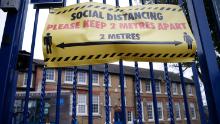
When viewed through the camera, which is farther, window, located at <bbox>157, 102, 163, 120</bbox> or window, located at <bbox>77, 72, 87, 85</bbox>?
window, located at <bbox>157, 102, 163, 120</bbox>

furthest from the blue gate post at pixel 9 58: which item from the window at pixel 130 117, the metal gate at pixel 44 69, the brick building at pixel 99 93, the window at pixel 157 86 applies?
the window at pixel 157 86

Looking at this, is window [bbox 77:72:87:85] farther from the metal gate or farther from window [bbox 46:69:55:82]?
the metal gate

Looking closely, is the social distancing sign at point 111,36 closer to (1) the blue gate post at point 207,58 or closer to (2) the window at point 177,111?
(1) the blue gate post at point 207,58

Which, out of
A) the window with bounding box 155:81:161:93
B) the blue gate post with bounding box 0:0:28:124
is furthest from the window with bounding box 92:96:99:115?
the blue gate post with bounding box 0:0:28:124

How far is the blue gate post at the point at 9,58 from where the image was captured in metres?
2.03

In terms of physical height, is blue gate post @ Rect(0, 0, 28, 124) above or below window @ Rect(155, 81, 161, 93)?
below

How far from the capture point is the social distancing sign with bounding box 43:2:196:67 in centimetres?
220

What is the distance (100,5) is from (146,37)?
56 cm

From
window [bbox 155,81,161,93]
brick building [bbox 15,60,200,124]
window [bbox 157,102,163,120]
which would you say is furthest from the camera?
window [bbox 157,102,163,120]

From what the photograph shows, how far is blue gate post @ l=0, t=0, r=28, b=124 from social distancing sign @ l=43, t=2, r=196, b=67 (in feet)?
0.83

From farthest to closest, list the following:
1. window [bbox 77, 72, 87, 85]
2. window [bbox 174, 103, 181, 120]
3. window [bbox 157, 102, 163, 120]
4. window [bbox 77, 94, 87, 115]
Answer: window [bbox 174, 103, 181, 120], window [bbox 157, 102, 163, 120], window [bbox 77, 72, 87, 85], window [bbox 77, 94, 87, 115]

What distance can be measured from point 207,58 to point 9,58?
5.77 ft

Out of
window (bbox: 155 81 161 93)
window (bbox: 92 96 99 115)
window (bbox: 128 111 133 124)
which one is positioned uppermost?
window (bbox: 155 81 161 93)

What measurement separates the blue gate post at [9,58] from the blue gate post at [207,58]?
1.69 metres
